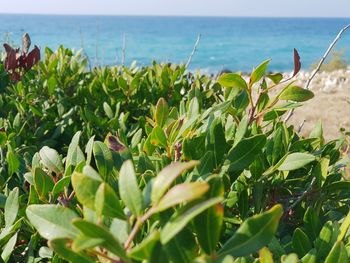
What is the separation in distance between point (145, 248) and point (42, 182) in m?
0.54

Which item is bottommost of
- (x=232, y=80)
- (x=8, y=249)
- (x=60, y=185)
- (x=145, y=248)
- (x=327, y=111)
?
(x=327, y=111)

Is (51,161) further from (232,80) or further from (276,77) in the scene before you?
(276,77)

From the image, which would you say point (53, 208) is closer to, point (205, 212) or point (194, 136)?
point (205, 212)

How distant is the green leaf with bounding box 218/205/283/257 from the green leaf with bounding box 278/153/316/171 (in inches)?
16.9

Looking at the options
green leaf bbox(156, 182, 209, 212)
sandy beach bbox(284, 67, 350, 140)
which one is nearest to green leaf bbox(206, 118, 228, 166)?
green leaf bbox(156, 182, 209, 212)

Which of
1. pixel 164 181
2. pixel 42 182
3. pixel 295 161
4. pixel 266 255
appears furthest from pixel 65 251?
pixel 295 161

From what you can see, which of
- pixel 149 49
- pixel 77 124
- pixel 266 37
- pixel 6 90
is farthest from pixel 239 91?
pixel 266 37

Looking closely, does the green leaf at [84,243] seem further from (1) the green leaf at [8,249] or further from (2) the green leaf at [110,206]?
(1) the green leaf at [8,249]

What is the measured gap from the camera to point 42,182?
1.05 metres

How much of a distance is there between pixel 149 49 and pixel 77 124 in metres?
55.1

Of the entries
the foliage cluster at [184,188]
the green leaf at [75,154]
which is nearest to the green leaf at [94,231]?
the foliage cluster at [184,188]

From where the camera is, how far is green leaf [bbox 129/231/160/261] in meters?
0.55

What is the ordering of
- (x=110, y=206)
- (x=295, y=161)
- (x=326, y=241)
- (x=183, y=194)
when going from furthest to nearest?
(x=295, y=161)
(x=326, y=241)
(x=110, y=206)
(x=183, y=194)

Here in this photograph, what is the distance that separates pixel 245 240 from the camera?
24.6 inches
